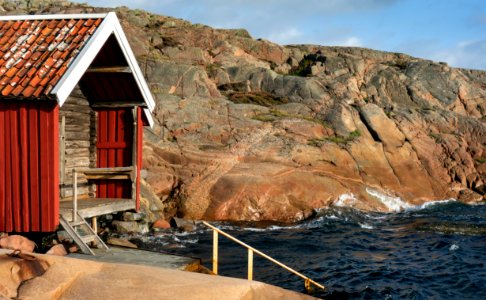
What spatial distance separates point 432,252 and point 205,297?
38.5 feet

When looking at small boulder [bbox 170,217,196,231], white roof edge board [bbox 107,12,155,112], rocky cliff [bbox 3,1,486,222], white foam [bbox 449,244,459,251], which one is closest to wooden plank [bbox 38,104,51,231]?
white roof edge board [bbox 107,12,155,112]

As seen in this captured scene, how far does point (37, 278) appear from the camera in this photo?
8531mm

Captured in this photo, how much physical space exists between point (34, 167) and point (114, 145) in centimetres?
416

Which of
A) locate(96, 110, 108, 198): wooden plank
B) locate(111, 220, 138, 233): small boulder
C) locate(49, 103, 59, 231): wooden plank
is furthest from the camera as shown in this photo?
locate(111, 220, 138, 233): small boulder

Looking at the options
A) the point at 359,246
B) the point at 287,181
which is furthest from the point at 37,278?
the point at 287,181

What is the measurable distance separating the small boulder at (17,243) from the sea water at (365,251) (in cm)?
494

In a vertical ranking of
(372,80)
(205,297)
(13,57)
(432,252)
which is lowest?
(432,252)

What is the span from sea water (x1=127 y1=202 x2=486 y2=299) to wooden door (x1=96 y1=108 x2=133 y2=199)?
2.18 metres

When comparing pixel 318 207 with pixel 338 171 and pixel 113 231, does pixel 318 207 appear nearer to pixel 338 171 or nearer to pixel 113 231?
pixel 338 171

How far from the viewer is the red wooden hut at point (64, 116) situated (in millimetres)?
11719

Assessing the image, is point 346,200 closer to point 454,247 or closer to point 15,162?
point 454,247

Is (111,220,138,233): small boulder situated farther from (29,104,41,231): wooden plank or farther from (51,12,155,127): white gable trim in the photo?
(29,104,41,231): wooden plank

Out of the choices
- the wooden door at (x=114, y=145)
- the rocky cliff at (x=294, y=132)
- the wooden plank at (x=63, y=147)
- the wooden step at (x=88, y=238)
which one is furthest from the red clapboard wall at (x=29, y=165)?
the rocky cliff at (x=294, y=132)

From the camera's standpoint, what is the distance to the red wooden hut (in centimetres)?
1172
